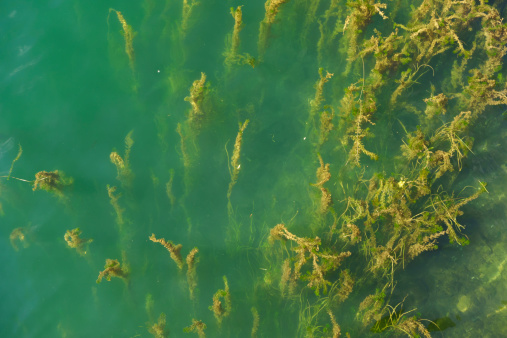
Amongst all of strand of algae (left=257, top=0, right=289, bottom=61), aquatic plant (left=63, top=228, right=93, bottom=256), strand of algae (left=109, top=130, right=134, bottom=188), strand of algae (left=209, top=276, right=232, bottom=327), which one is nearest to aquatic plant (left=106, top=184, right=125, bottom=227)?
strand of algae (left=109, top=130, right=134, bottom=188)

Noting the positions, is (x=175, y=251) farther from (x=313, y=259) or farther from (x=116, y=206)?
(x=313, y=259)

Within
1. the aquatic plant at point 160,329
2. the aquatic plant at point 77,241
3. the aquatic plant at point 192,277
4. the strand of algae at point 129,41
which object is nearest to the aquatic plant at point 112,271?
the aquatic plant at point 77,241

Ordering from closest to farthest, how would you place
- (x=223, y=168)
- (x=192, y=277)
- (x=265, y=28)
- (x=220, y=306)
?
(x=220, y=306) < (x=192, y=277) < (x=223, y=168) < (x=265, y=28)

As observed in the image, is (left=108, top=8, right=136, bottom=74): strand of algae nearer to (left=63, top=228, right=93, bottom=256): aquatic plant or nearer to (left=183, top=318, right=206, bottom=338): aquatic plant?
(left=63, top=228, right=93, bottom=256): aquatic plant

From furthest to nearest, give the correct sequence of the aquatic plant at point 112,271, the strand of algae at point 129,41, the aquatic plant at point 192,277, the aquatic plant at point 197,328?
the strand of algae at point 129,41 < the aquatic plant at point 192,277 < the aquatic plant at point 112,271 < the aquatic plant at point 197,328

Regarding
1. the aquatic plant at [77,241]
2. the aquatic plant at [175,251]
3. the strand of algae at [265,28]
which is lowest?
the aquatic plant at [175,251]

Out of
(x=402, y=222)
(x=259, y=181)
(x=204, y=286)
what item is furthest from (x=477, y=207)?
(x=204, y=286)

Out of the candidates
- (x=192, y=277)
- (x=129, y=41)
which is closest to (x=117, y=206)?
(x=192, y=277)

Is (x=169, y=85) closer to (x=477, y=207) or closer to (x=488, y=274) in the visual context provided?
(x=477, y=207)

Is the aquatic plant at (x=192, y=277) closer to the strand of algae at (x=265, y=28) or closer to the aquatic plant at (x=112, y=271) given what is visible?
the aquatic plant at (x=112, y=271)
